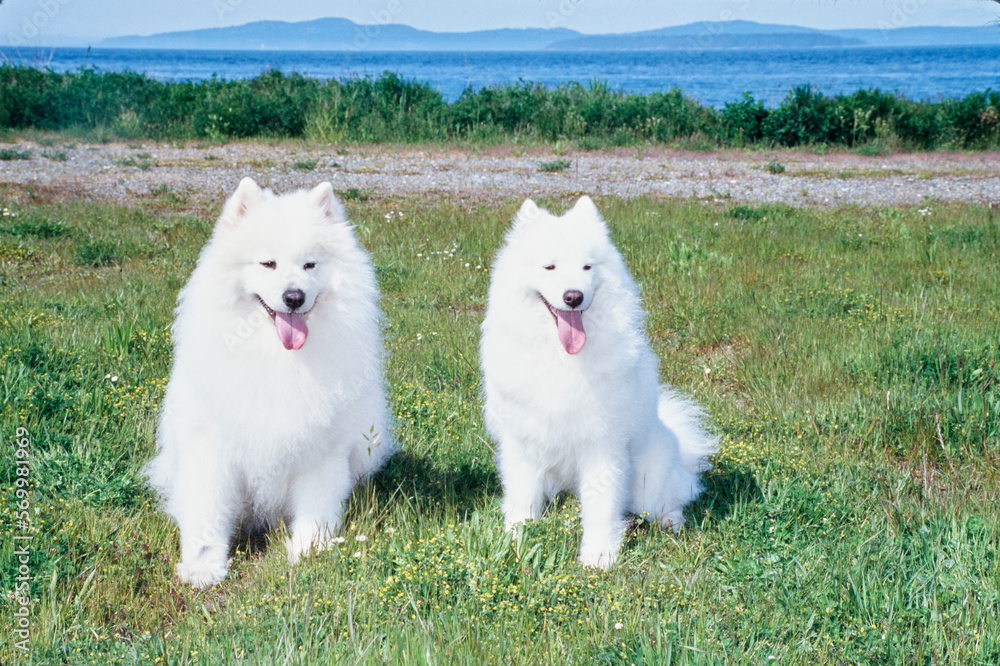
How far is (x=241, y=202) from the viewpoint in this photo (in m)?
2.97

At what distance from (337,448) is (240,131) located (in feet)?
57.8

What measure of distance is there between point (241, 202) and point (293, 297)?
44cm

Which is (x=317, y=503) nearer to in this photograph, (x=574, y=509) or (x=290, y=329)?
(x=290, y=329)

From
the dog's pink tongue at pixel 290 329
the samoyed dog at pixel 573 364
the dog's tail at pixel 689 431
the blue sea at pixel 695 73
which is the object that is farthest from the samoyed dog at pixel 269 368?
the blue sea at pixel 695 73

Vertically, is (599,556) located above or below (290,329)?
below

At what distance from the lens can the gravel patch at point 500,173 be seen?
1204cm

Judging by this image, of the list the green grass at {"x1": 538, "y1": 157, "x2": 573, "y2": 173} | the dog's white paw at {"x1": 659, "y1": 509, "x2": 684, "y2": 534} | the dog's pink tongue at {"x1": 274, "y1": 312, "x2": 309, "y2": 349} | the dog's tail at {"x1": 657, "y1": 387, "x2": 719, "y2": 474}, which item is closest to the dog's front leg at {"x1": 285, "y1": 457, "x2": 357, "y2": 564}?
the dog's pink tongue at {"x1": 274, "y1": 312, "x2": 309, "y2": 349}

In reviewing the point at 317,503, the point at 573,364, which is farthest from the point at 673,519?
the point at 317,503

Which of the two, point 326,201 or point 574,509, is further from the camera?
point 574,509

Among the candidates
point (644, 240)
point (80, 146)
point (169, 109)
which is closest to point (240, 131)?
point (169, 109)

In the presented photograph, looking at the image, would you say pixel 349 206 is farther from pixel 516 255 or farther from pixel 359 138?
pixel 359 138

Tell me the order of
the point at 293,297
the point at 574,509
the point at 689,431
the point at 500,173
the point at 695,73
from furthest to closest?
the point at 695,73 < the point at 500,173 < the point at 689,431 < the point at 574,509 < the point at 293,297

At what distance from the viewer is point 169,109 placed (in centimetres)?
1923

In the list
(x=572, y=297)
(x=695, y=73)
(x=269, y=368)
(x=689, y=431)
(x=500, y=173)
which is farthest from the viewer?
(x=695, y=73)
